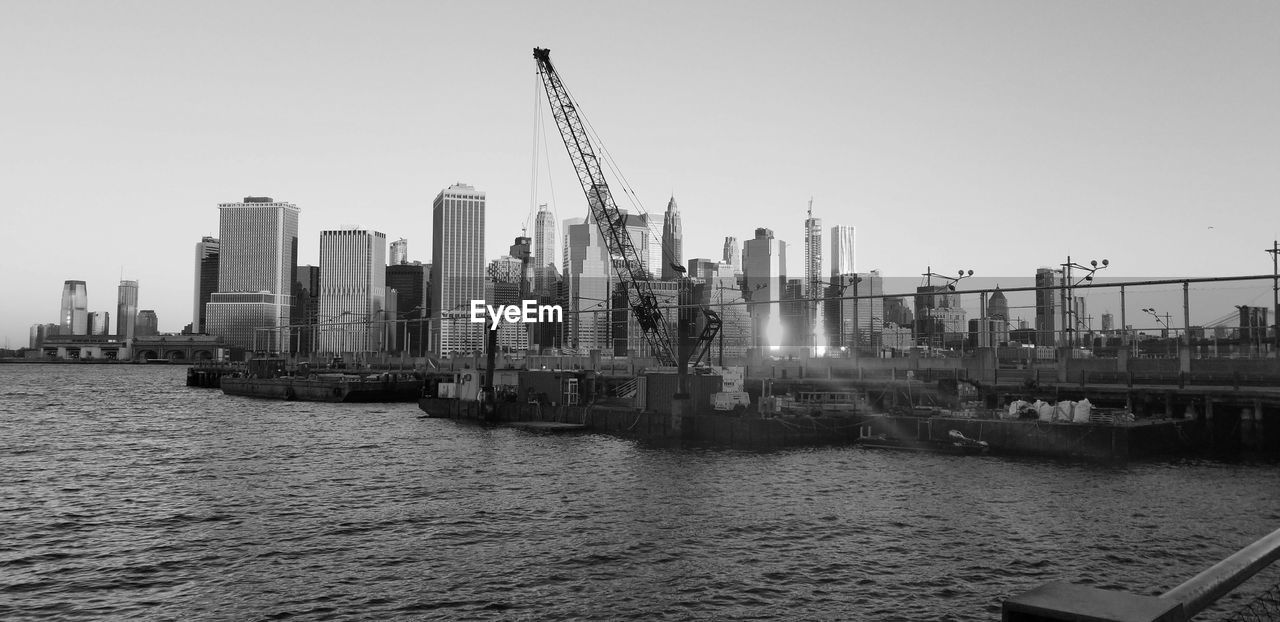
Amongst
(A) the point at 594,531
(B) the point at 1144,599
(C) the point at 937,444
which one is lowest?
(A) the point at 594,531

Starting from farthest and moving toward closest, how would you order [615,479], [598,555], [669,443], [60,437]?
[60,437], [669,443], [615,479], [598,555]

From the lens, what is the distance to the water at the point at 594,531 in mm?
26672

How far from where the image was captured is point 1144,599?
195 inches

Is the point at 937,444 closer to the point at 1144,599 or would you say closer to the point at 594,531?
the point at 594,531

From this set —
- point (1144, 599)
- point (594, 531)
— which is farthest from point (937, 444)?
point (1144, 599)

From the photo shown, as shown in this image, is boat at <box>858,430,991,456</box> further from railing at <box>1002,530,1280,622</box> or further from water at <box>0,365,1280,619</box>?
railing at <box>1002,530,1280,622</box>

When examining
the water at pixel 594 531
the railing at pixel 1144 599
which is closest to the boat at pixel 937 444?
the water at pixel 594 531

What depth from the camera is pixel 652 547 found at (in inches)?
1310

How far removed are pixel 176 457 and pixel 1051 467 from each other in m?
63.7

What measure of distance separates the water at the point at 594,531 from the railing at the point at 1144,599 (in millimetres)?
20929

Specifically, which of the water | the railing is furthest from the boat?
the railing

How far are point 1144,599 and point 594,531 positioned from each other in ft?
107

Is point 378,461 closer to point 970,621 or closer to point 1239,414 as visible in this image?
point 970,621

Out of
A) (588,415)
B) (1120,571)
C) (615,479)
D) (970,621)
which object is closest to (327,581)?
(970,621)
